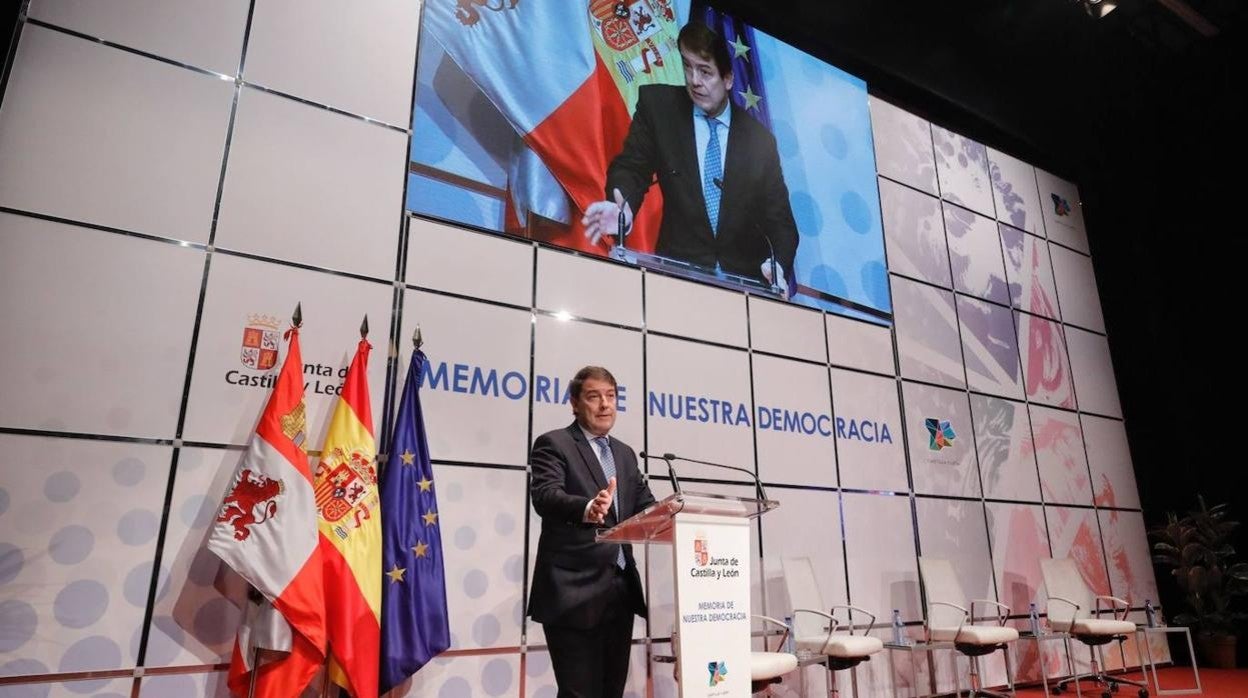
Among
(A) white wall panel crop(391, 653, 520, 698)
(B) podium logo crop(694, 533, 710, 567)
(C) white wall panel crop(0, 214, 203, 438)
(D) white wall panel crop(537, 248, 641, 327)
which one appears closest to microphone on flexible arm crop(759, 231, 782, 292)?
(D) white wall panel crop(537, 248, 641, 327)

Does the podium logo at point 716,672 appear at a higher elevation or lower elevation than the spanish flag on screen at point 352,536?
lower

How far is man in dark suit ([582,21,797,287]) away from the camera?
5.13 m

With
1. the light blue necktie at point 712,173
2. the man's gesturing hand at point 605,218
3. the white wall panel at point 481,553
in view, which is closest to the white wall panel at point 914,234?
the light blue necktie at point 712,173

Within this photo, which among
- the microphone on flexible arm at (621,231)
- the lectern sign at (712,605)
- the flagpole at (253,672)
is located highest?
the microphone on flexible arm at (621,231)

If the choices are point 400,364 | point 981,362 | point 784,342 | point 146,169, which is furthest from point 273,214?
point 981,362

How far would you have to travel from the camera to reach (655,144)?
5309mm

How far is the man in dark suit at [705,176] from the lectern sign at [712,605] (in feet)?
8.55

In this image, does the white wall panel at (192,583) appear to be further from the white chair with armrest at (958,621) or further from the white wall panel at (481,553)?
the white chair with armrest at (958,621)

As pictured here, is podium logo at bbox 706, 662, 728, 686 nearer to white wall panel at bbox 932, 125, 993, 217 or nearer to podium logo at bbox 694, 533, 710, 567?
podium logo at bbox 694, 533, 710, 567

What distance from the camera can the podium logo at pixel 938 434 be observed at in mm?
5969

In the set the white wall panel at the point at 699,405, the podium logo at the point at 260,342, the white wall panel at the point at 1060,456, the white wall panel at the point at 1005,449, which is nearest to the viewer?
the podium logo at the point at 260,342

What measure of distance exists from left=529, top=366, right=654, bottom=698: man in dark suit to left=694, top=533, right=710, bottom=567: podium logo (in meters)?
0.32

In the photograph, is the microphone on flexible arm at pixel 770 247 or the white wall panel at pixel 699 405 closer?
the white wall panel at pixel 699 405

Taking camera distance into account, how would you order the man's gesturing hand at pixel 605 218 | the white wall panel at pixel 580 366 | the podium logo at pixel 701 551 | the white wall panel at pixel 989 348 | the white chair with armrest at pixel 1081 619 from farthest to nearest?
the white wall panel at pixel 989 348 < the white chair with armrest at pixel 1081 619 < the man's gesturing hand at pixel 605 218 < the white wall panel at pixel 580 366 < the podium logo at pixel 701 551
